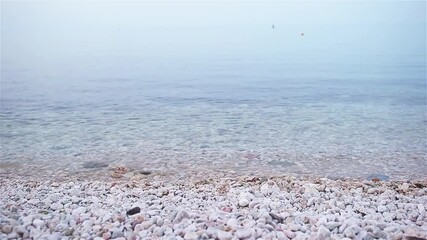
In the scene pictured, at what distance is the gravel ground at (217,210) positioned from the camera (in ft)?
16.8

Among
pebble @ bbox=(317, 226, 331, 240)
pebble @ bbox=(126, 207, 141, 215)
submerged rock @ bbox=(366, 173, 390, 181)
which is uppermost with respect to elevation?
pebble @ bbox=(317, 226, 331, 240)

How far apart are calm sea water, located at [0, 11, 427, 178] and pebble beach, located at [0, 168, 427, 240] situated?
2161 millimetres

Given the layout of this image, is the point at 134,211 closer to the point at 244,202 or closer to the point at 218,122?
the point at 244,202

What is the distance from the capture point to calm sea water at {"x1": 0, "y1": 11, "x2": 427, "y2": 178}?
36.4 ft

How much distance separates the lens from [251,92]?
23438 millimetres

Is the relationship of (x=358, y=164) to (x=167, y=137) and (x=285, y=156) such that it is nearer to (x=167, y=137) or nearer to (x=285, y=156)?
(x=285, y=156)

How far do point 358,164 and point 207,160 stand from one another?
Answer: 12.6ft

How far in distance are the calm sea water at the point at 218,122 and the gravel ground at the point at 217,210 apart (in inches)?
91.8

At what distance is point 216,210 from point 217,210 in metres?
0.02

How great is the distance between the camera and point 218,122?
622 inches

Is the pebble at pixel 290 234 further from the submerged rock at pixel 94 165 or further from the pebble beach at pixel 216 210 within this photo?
the submerged rock at pixel 94 165

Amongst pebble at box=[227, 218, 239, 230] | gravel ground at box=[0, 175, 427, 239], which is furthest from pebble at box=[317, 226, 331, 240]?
pebble at box=[227, 218, 239, 230]

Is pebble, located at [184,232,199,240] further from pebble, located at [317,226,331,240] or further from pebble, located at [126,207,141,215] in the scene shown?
pebble, located at [317,226,331,240]

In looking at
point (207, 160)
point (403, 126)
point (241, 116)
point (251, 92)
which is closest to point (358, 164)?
point (207, 160)
